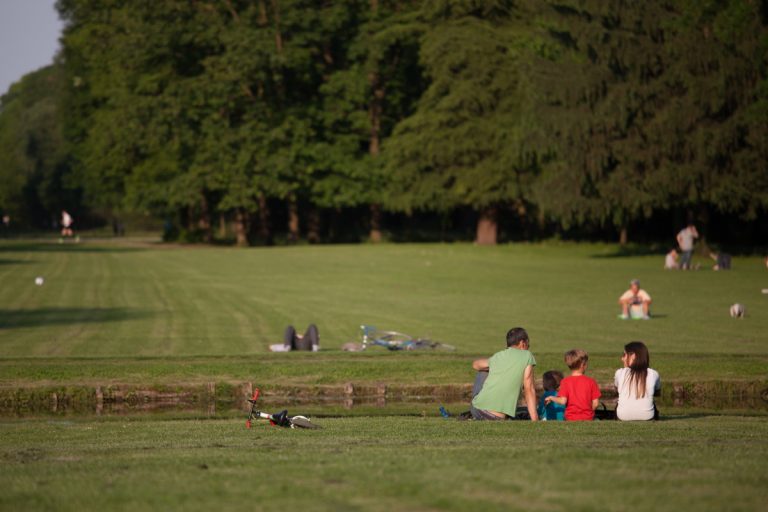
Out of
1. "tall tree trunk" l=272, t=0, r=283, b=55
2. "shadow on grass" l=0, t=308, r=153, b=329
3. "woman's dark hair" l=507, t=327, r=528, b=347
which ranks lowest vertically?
"shadow on grass" l=0, t=308, r=153, b=329

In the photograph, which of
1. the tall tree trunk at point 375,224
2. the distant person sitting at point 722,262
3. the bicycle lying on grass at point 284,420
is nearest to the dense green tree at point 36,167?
the tall tree trunk at point 375,224

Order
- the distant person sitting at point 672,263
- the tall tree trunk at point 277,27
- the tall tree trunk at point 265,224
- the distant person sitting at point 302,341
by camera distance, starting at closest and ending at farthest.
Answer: the distant person sitting at point 302,341, the distant person sitting at point 672,263, the tall tree trunk at point 277,27, the tall tree trunk at point 265,224

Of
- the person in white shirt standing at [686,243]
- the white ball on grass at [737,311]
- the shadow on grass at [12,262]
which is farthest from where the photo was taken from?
the shadow on grass at [12,262]

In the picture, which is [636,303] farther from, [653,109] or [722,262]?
[653,109]

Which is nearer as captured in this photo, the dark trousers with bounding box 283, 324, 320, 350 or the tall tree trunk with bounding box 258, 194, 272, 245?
the dark trousers with bounding box 283, 324, 320, 350

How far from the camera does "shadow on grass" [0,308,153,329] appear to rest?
29828 millimetres

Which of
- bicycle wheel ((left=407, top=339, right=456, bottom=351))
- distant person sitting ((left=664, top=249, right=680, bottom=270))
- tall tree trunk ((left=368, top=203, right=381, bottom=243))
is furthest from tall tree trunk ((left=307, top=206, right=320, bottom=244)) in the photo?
bicycle wheel ((left=407, top=339, right=456, bottom=351))

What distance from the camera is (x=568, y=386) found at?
48.0 ft

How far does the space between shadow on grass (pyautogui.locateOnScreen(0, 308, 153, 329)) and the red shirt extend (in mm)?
18078

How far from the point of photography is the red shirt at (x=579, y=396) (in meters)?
14.6

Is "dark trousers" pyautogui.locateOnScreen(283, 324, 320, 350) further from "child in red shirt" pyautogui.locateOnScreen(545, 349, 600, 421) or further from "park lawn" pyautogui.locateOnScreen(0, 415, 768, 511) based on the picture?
"park lawn" pyautogui.locateOnScreen(0, 415, 768, 511)

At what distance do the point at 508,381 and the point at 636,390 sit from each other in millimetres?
1603

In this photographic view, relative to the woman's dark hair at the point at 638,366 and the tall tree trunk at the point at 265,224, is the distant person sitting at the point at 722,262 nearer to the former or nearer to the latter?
the woman's dark hair at the point at 638,366

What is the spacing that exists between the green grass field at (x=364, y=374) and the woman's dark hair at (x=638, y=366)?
24.8 inches
